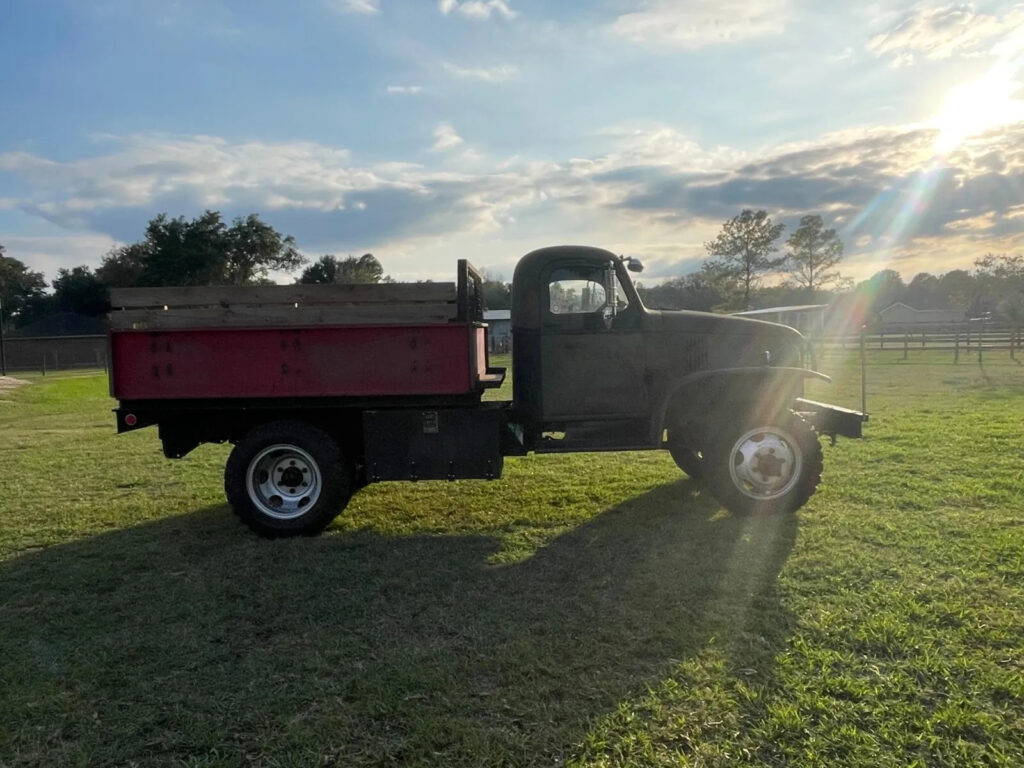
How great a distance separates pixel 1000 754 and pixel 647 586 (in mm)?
2018

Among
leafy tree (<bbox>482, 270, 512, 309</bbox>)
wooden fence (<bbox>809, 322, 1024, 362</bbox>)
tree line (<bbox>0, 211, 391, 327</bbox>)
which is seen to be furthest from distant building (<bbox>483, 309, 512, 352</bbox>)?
tree line (<bbox>0, 211, 391, 327</bbox>)

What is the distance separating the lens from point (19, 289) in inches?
2985

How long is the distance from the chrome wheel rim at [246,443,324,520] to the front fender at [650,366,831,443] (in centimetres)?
288

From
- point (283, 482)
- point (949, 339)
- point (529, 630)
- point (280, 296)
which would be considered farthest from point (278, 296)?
point (949, 339)

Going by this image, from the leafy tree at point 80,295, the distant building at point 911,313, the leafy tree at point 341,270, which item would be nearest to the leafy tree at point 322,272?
the leafy tree at point 341,270

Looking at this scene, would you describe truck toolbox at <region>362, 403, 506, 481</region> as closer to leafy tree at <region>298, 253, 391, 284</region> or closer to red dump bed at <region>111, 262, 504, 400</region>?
red dump bed at <region>111, 262, 504, 400</region>

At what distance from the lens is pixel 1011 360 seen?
82.1 ft

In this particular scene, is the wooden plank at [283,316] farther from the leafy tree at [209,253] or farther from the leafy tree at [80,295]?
the leafy tree at [80,295]

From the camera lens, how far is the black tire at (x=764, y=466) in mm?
5828

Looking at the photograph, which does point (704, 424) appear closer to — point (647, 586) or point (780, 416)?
point (780, 416)

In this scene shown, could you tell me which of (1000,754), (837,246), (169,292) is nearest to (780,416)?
(1000,754)

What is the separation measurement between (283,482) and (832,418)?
466 centimetres

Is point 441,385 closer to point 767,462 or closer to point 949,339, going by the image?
point 767,462

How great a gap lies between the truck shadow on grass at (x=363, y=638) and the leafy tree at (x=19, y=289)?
8213 cm
